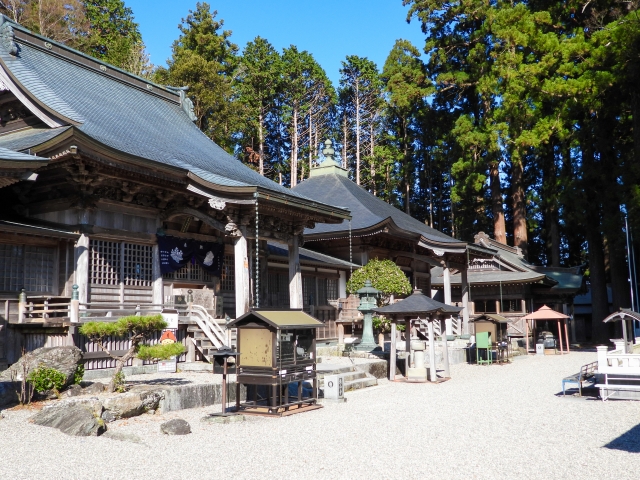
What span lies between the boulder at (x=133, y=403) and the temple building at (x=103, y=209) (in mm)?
2652

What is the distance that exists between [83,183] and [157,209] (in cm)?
231

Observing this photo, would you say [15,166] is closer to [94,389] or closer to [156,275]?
[94,389]

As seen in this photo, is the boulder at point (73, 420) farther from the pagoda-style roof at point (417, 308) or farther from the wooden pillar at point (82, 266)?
the pagoda-style roof at point (417, 308)

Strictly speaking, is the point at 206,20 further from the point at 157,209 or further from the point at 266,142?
the point at 157,209

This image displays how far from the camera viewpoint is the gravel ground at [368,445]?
20.2 feet

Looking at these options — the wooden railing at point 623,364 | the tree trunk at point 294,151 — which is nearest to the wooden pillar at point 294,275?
the wooden railing at point 623,364

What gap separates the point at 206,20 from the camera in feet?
115

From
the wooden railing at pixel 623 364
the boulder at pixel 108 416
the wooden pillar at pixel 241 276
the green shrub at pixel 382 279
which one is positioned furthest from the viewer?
the green shrub at pixel 382 279

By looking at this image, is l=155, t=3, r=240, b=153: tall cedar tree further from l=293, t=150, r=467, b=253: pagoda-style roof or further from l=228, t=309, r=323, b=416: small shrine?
l=228, t=309, r=323, b=416: small shrine

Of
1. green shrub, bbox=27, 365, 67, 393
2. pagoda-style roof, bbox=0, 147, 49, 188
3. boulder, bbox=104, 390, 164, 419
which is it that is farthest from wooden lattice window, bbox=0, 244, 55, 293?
boulder, bbox=104, 390, 164, 419

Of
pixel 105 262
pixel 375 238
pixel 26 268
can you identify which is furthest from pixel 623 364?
pixel 26 268

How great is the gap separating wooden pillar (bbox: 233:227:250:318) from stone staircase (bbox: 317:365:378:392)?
2.37 metres

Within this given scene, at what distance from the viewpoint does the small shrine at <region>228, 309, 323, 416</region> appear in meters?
9.48

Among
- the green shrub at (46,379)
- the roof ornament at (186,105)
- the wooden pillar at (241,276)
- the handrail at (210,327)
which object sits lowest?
the green shrub at (46,379)
